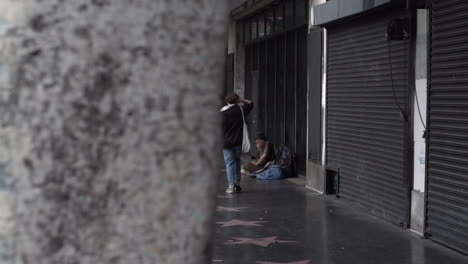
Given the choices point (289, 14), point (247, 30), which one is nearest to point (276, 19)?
point (289, 14)

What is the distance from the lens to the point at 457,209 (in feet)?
24.2

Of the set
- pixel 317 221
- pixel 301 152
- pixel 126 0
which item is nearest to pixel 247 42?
pixel 301 152

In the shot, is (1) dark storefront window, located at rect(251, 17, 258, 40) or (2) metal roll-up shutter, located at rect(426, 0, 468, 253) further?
(1) dark storefront window, located at rect(251, 17, 258, 40)

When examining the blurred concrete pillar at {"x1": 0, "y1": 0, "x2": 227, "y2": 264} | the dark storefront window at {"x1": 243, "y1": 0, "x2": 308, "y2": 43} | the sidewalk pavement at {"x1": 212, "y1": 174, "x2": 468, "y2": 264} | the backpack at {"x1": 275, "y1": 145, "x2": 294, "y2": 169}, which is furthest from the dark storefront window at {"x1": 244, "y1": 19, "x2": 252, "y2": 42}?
the blurred concrete pillar at {"x1": 0, "y1": 0, "x2": 227, "y2": 264}

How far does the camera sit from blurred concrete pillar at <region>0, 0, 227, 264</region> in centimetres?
116

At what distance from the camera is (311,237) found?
328 inches

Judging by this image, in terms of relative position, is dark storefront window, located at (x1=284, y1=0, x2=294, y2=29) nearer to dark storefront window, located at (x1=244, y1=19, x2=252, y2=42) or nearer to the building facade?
the building facade

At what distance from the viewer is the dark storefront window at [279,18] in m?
16.0

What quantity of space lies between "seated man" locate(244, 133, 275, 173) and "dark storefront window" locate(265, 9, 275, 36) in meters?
3.04

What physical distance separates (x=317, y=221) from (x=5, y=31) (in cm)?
854

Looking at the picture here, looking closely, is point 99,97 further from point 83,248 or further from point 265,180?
point 265,180

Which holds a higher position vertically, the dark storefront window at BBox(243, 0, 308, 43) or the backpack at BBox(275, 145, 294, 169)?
the dark storefront window at BBox(243, 0, 308, 43)

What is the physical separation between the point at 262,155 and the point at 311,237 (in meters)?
7.14

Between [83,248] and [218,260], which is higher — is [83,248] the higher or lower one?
the higher one
